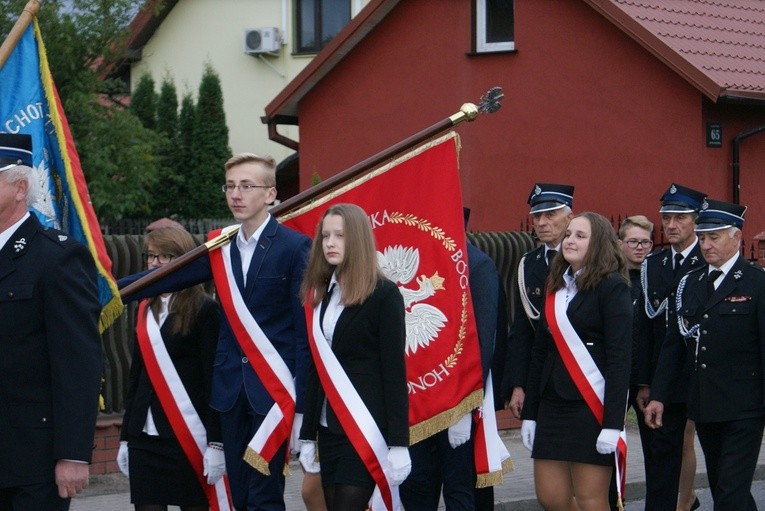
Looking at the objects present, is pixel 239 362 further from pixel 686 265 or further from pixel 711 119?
pixel 711 119

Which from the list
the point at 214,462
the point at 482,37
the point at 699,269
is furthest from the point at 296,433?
the point at 482,37

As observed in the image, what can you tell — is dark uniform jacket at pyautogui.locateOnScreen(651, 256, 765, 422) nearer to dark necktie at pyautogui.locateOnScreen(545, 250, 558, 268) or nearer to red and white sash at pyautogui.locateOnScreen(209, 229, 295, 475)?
dark necktie at pyautogui.locateOnScreen(545, 250, 558, 268)

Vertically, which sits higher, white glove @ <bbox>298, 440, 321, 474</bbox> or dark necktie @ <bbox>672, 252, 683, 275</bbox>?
dark necktie @ <bbox>672, 252, 683, 275</bbox>

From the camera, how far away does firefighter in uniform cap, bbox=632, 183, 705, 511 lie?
8516 mm

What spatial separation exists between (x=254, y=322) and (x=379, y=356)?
797mm

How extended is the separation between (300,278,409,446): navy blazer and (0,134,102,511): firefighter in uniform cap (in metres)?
1.50

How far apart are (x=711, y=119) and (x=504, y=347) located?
35.3ft

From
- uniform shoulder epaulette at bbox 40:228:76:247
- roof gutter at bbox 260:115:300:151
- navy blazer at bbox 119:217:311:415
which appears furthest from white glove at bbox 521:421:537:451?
roof gutter at bbox 260:115:300:151

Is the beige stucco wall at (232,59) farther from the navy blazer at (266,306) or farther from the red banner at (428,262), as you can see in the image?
the navy blazer at (266,306)

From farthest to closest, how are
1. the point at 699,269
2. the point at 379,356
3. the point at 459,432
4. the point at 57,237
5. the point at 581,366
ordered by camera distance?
the point at 699,269, the point at 459,432, the point at 581,366, the point at 379,356, the point at 57,237

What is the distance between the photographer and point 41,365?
506cm

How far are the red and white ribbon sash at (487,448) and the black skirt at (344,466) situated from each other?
4.89 ft

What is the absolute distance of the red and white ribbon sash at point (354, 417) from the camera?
6246 mm

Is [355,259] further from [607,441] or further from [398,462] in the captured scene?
[607,441]
